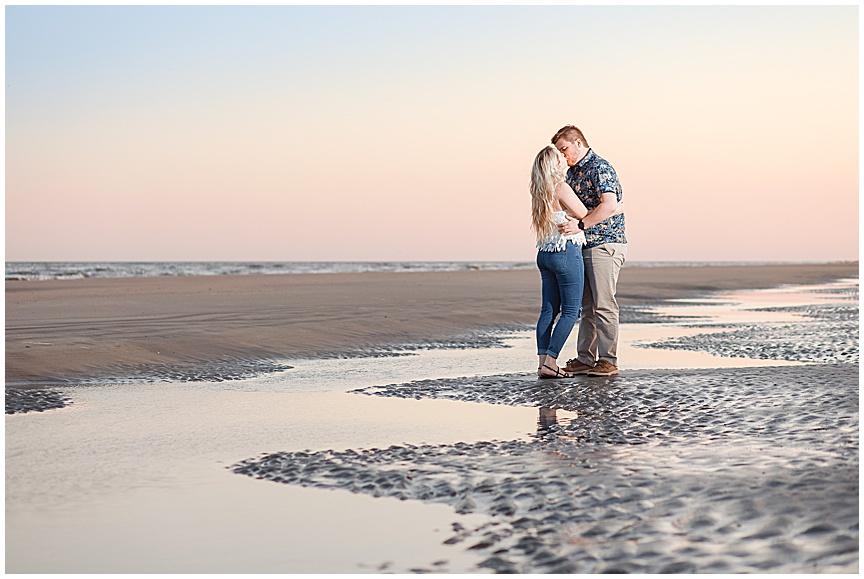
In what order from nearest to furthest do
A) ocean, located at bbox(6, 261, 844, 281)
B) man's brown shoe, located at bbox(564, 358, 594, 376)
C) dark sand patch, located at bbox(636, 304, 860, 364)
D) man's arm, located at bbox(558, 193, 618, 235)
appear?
man's arm, located at bbox(558, 193, 618, 235)
man's brown shoe, located at bbox(564, 358, 594, 376)
dark sand patch, located at bbox(636, 304, 860, 364)
ocean, located at bbox(6, 261, 844, 281)

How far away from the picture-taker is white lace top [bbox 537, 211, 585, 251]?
8.00 metres

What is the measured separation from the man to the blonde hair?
135 mm

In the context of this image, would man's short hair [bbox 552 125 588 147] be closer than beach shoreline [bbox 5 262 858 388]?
Yes

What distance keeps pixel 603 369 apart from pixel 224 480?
422 cm

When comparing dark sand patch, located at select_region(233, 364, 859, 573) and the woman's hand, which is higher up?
the woman's hand

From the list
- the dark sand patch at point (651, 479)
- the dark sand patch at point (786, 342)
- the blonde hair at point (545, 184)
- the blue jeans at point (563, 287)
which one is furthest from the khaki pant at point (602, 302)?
the dark sand patch at point (786, 342)

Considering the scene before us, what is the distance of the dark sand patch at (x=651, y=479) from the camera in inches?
134

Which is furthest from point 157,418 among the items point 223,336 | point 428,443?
point 223,336

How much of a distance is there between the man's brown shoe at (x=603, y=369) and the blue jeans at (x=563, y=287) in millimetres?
376

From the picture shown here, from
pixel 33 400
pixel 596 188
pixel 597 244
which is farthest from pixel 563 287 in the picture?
pixel 33 400

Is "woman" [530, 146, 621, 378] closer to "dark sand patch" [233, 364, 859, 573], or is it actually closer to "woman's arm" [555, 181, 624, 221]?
"woman's arm" [555, 181, 624, 221]

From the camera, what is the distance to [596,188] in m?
8.05

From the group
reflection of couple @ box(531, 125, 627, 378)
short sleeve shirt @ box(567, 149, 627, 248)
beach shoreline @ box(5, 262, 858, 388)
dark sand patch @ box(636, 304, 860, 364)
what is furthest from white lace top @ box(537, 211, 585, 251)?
beach shoreline @ box(5, 262, 858, 388)

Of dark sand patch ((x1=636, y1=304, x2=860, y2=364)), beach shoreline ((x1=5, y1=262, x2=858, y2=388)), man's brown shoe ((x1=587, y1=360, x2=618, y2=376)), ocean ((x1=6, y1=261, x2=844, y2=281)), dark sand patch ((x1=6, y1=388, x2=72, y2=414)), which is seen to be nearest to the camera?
dark sand patch ((x1=6, y1=388, x2=72, y2=414))
